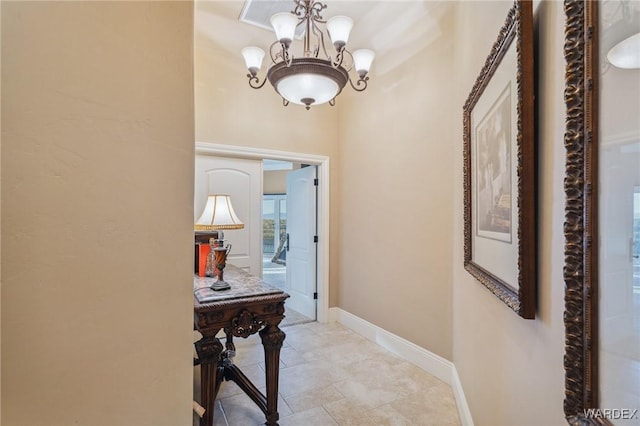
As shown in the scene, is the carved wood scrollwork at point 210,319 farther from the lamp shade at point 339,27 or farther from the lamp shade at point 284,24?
the lamp shade at point 339,27

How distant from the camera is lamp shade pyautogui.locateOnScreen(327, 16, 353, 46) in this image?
2088mm

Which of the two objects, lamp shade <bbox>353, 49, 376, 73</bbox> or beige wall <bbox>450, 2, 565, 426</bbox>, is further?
lamp shade <bbox>353, 49, 376, 73</bbox>

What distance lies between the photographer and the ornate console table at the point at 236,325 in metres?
1.85

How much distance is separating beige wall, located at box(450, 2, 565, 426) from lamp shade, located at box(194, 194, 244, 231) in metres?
1.57

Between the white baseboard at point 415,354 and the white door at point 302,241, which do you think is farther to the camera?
the white door at point 302,241

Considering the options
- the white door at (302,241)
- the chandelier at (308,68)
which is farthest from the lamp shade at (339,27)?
the white door at (302,241)

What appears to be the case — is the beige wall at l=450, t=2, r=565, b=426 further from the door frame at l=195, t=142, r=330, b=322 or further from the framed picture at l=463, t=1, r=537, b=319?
the door frame at l=195, t=142, r=330, b=322

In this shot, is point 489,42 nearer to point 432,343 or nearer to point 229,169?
point 432,343

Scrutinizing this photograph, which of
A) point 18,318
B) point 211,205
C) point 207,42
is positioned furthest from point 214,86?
point 18,318

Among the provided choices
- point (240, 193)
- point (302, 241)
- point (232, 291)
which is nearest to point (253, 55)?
point (240, 193)

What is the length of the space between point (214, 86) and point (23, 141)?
3126mm

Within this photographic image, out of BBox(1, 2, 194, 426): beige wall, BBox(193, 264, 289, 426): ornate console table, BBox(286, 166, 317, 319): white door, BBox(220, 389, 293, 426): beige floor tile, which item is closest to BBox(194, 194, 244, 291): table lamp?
BBox(193, 264, 289, 426): ornate console table

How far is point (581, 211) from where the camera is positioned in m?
0.68

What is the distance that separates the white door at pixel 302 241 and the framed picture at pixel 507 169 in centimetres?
272
